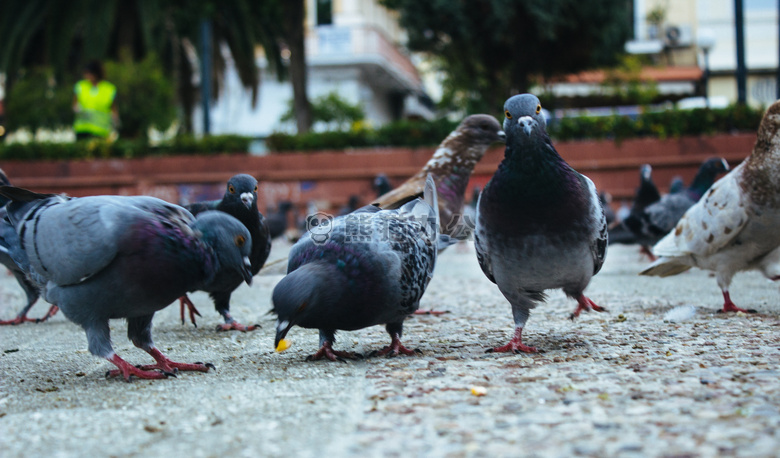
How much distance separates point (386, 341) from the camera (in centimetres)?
439

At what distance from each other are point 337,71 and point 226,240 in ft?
81.7

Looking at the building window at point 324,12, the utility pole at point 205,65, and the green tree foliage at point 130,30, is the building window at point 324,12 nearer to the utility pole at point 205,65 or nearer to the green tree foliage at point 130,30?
the green tree foliage at point 130,30

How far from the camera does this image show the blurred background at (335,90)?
13875 mm

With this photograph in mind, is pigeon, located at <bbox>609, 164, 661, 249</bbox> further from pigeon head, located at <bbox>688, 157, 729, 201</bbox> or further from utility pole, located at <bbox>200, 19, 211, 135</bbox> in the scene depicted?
utility pole, located at <bbox>200, 19, 211, 135</bbox>

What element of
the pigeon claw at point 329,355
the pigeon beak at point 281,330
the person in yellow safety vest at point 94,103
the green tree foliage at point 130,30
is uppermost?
the green tree foliage at point 130,30

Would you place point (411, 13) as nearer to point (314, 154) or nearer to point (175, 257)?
point (314, 154)

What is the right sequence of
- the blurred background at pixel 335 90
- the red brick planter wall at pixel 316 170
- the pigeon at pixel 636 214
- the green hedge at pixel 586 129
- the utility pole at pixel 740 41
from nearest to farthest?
the pigeon at pixel 636 214 < the utility pole at pixel 740 41 < the green hedge at pixel 586 129 < the red brick planter wall at pixel 316 170 < the blurred background at pixel 335 90

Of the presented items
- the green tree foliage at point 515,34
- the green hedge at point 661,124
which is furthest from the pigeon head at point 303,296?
the green tree foliage at point 515,34

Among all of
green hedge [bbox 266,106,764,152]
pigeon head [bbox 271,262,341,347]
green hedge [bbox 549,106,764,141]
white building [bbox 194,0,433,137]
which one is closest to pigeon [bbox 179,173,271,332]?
pigeon head [bbox 271,262,341,347]

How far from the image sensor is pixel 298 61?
696 inches

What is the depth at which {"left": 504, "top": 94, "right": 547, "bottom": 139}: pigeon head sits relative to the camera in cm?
347

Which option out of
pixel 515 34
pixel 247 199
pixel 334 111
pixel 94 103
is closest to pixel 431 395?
pixel 247 199

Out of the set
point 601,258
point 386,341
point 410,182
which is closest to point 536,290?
point 601,258

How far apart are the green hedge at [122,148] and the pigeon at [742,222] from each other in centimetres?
1129
